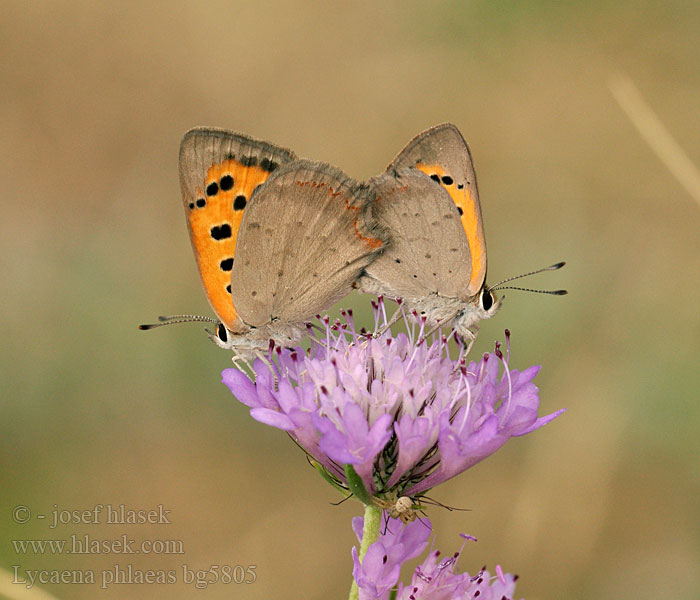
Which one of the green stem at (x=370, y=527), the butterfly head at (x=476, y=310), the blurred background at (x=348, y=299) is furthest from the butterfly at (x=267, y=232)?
the blurred background at (x=348, y=299)

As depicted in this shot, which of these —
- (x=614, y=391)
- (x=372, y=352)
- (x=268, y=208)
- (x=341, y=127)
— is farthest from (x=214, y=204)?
(x=341, y=127)

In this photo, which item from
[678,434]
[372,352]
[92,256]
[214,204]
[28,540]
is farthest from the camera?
[92,256]

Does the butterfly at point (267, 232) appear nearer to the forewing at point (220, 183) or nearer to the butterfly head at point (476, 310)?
the forewing at point (220, 183)

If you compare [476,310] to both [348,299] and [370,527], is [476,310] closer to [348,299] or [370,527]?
[370,527]

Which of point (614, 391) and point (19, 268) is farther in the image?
point (19, 268)

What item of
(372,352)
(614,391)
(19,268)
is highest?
(372,352)

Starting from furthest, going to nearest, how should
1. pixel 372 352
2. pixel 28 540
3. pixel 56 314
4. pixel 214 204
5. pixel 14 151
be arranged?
pixel 14 151
pixel 56 314
pixel 28 540
pixel 214 204
pixel 372 352

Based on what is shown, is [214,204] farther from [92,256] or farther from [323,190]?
[92,256]
